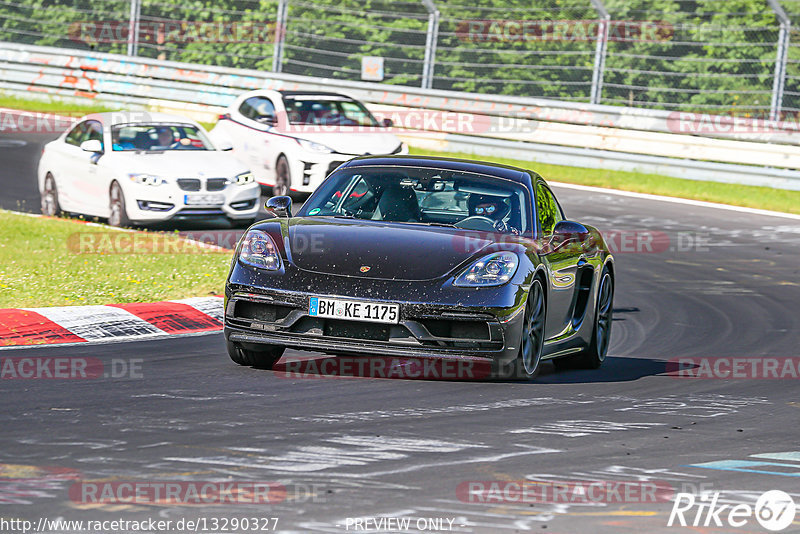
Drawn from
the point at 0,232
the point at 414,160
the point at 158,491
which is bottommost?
the point at 0,232

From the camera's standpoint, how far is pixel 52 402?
24.5ft

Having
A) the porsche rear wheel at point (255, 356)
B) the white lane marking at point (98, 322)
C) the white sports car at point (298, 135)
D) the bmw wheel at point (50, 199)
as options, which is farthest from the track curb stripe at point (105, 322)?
the white sports car at point (298, 135)

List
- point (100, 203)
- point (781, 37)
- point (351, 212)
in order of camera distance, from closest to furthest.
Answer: point (351, 212)
point (100, 203)
point (781, 37)

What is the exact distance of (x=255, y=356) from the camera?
9070mm

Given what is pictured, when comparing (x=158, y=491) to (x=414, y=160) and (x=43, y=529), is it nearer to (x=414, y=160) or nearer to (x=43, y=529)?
(x=43, y=529)

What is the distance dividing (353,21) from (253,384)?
19357 millimetres

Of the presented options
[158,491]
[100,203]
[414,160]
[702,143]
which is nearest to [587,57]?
[702,143]

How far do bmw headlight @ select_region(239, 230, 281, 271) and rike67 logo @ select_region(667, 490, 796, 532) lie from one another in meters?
3.48

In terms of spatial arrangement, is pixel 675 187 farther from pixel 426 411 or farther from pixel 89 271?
pixel 426 411

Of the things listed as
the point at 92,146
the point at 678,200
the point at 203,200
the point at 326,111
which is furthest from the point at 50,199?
the point at 678,200

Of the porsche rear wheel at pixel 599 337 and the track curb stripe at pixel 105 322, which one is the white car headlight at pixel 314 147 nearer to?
the track curb stripe at pixel 105 322

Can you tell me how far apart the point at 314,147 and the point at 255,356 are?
36.9ft

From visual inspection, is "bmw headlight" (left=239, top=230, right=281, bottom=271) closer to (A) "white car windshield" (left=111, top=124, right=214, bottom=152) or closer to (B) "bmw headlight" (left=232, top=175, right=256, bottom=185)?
(B) "bmw headlight" (left=232, top=175, right=256, bottom=185)

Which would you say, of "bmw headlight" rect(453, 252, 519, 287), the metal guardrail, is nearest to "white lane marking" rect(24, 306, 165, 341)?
"bmw headlight" rect(453, 252, 519, 287)
